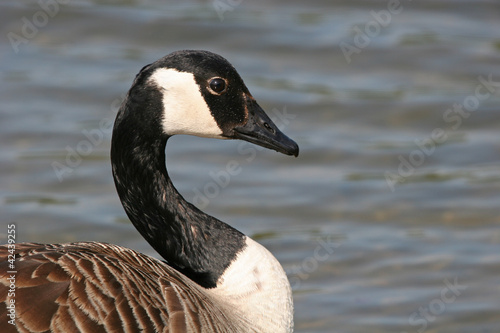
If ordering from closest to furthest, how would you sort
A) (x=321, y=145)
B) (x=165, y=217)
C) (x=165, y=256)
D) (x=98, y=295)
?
(x=98, y=295)
(x=165, y=217)
(x=165, y=256)
(x=321, y=145)

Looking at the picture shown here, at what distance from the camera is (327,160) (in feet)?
30.9

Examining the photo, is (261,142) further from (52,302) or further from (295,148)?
(52,302)

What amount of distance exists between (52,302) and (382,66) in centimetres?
712

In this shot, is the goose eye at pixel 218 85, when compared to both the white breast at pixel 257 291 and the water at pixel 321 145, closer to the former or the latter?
the white breast at pixel 257 291

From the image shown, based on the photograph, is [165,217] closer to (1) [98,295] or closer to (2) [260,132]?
(2) [260,132]

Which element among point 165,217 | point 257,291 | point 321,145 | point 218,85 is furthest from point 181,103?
point 321,145

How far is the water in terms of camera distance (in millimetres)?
7758

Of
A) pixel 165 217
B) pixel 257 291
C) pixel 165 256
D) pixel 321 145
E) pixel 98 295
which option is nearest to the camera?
pixel 98 295

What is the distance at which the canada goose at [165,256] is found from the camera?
15.3 feet

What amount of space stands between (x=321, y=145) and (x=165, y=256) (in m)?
4.07

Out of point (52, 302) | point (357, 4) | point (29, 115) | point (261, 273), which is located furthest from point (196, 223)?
point (357, 4)

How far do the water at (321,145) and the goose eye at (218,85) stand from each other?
95.4 inches

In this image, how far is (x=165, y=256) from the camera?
586 centimetres

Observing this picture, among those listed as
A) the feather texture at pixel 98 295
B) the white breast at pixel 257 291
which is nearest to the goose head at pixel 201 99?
the white breast at pixel 257 291
